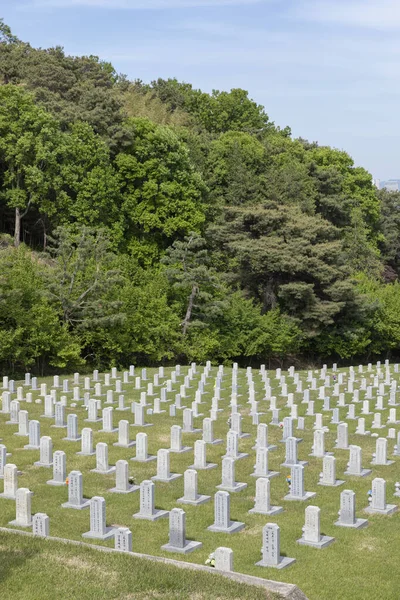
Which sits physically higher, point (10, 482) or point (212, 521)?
point (10, 482)

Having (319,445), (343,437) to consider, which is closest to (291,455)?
(319,445)

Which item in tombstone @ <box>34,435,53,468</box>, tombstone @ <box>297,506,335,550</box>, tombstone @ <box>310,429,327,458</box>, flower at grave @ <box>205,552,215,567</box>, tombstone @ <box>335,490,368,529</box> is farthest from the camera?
tombstone @ <box>310,429,327,458</box>

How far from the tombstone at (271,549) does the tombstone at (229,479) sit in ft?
12.3

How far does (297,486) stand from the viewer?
49.8 feet

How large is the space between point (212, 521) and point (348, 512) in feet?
7.77

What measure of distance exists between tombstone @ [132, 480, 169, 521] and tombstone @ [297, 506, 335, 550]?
262 cm

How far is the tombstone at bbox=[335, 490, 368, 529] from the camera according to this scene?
13414mm

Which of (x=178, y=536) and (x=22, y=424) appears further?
(x=22, y=424)

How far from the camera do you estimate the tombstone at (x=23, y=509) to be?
13016mm

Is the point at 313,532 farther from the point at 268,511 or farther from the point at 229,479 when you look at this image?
the point at 229,479

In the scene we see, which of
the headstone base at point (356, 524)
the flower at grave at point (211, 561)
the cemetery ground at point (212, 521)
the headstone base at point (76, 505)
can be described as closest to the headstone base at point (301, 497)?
the cemetery ground at point (212, 521)

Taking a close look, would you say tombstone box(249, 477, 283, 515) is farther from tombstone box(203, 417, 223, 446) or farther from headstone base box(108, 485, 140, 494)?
tombstone box(203, 417, 223, 446)

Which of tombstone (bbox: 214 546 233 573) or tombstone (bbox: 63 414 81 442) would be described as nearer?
tombstone (bbox: 214 546 233 573)

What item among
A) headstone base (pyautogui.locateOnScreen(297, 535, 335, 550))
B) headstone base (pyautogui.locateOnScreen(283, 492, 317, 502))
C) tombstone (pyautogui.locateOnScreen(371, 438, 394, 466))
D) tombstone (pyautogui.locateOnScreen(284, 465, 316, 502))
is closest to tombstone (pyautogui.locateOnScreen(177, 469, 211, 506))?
headstone base (pyautogui.locateOnScreen(283, 492, 317, 502))
